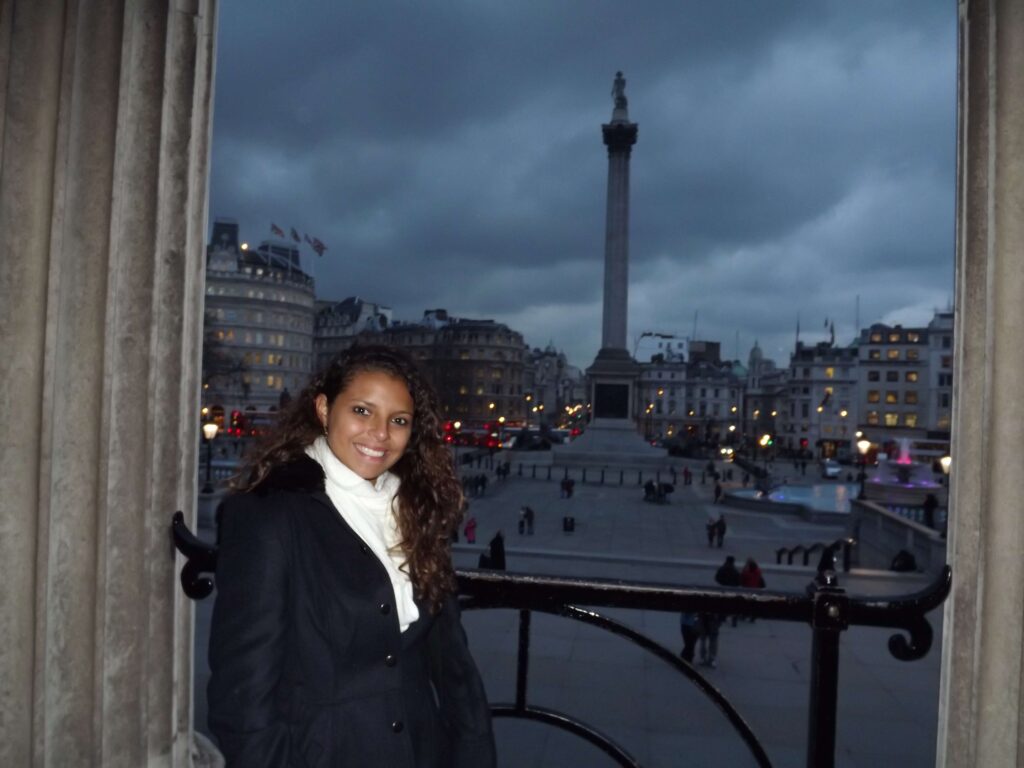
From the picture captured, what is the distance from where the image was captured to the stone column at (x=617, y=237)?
171 feet

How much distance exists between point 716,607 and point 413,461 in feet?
3.60

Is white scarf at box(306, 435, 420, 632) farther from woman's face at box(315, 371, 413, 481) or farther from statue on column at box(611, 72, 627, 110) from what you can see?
statue on column at box(611, 72, 627, 110)

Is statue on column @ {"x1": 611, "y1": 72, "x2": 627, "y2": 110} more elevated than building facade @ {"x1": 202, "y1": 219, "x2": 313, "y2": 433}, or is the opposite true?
statue on column @ {"x1": 611, "y1": 72, "x2": 627, "y2": 110}

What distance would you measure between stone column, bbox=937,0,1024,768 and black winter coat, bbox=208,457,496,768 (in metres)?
1.40

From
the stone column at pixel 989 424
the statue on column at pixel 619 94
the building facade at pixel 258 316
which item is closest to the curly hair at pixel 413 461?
the stone column at pixel 989 424

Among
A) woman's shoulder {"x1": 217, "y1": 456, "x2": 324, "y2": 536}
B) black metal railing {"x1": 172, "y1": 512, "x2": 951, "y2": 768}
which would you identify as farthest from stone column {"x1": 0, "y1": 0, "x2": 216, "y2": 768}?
woman's shoulder {"x1": 217, "y1": 456, "x2": 324, "y2": 536}

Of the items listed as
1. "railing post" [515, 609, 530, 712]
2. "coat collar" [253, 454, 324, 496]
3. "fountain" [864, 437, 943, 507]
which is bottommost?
"fountain" [864, 437, 943, 507]

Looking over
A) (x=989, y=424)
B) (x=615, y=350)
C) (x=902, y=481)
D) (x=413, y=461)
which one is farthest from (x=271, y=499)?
(x=615, y=350)

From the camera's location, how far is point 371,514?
7.36 feet

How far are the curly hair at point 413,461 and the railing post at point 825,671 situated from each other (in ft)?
3.56

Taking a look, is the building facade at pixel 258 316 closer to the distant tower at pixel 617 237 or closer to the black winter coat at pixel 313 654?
→ the distant tower at pixel 617 237

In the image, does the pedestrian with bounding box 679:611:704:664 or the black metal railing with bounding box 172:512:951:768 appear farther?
the pedestrian with bounding box 679:611:704:664

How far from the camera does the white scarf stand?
2148 millimetres

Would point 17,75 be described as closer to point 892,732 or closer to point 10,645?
point 10,645
